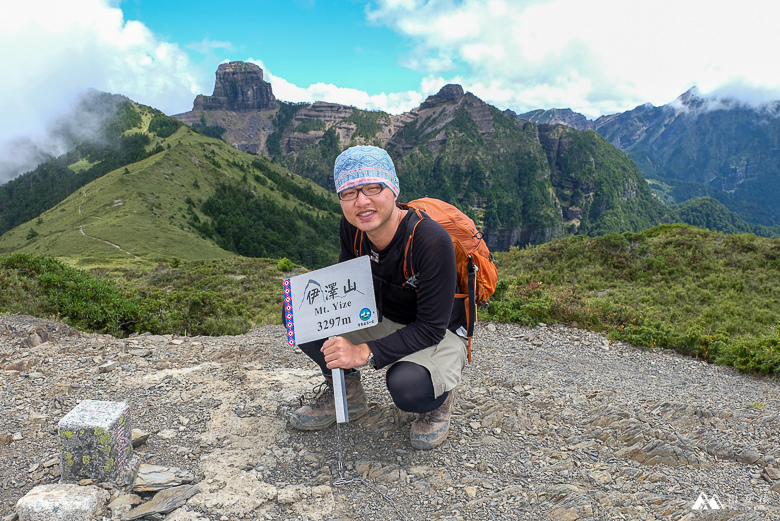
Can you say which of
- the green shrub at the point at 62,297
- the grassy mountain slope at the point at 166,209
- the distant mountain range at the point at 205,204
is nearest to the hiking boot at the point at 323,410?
the green shrub at the point at 62,297

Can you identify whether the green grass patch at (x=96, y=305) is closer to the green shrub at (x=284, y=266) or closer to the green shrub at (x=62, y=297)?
the green shrub at (x=62, y=297)

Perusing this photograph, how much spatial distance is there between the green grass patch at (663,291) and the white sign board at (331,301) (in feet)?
20.7

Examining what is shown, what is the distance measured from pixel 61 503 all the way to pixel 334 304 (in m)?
2.19

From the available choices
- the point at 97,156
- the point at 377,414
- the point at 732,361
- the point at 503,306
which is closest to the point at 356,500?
the point at 377,414

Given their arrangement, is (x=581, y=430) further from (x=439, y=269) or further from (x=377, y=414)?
(x=439, y=269)

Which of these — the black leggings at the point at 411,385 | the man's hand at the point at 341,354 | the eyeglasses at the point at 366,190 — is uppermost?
the eyeglasses at the point at 366,190

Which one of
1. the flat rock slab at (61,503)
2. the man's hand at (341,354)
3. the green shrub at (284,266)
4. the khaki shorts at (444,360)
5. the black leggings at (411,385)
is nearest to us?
the flat rock slab at (61,503)

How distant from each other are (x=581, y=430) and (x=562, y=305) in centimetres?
492

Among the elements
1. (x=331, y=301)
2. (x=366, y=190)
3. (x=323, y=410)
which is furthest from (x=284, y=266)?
(x=366, y=190)

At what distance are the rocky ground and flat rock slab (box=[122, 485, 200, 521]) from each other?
70 mm

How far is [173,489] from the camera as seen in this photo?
3.11 m

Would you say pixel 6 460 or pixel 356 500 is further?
pixel 6 460

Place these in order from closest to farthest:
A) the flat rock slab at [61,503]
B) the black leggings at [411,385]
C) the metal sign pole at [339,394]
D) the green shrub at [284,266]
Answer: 1. the flat rock slab at [61,503]
2. the metal sign pole at [339,394]
3. the black leggings at [411,385]
4. the green shrub at [284,266]

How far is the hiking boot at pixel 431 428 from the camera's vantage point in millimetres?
3727
